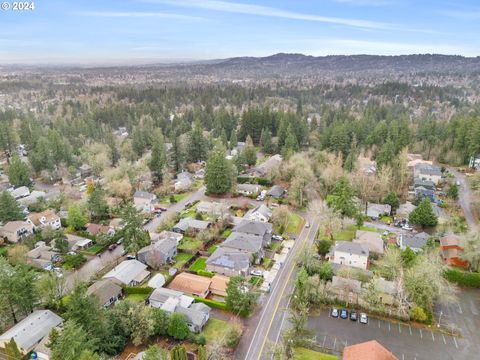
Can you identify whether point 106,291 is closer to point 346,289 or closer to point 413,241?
point 346,289

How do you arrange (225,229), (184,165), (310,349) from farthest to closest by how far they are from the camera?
(184,165) → (225,229) → (310,349)

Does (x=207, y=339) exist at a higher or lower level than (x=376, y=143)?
lower

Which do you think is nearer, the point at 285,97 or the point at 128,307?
the point at 128,307

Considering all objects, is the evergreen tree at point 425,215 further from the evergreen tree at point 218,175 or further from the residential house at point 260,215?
the evergreen tree at point 218,175

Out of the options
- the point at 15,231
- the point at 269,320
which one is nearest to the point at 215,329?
the point at 269,320

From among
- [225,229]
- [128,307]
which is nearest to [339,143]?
[225,229]

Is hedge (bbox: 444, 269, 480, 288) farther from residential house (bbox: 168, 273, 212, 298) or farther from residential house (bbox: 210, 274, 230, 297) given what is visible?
residential house (bbox: 168, 273, 212, 298)

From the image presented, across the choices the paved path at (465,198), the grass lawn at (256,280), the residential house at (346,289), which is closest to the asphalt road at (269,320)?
the grass lawn at (256,280)

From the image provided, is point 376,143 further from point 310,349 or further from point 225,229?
point 310,349
